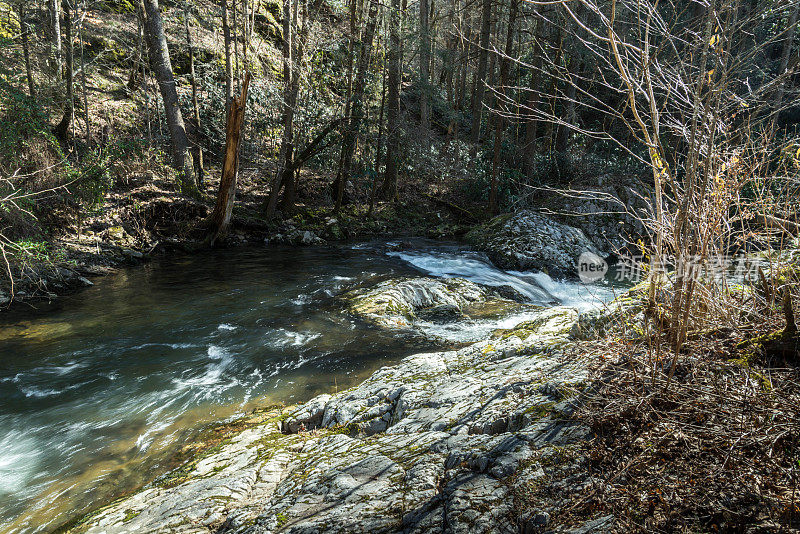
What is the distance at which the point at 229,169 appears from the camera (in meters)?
11.1

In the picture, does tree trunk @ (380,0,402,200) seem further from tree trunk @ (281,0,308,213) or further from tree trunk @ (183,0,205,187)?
tree trunk @ (183,0,205,187)

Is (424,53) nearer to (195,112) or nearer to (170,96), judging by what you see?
(170,96)

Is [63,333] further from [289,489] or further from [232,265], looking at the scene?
[289,489]

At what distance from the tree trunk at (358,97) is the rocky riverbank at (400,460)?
11.0 meters

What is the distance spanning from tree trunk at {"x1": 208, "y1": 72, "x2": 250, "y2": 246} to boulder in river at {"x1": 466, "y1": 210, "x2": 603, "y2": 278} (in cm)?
691

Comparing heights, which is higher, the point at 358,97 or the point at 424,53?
the point at 424,53

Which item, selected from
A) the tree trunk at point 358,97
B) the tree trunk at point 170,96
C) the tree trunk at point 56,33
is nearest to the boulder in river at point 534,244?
the tree trunk at point 358,97

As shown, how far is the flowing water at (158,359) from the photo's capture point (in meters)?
3.94

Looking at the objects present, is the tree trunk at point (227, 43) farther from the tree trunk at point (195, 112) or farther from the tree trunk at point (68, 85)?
the tree trunk at point (68, 85)

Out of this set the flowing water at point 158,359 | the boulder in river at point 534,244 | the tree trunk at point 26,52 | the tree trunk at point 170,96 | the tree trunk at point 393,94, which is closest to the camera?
the flowing water at point 158,359

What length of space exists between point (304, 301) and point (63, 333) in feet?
12.7

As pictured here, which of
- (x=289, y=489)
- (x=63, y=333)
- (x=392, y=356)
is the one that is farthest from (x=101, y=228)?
(x=289, y=489)

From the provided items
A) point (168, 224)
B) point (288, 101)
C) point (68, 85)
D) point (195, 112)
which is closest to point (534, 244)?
point (288, 101)

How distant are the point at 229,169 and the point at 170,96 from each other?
361 centimetres
